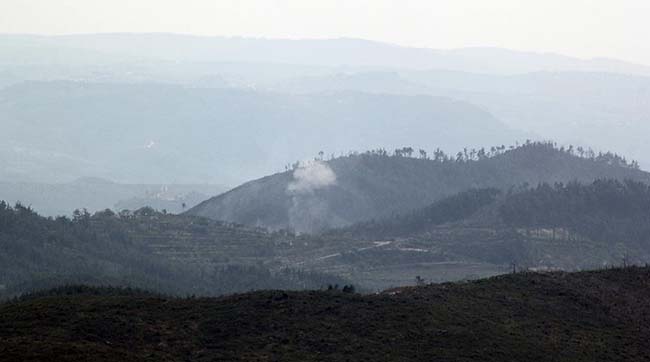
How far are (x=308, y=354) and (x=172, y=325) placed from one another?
1103 cm

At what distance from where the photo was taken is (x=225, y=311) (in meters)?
89.5

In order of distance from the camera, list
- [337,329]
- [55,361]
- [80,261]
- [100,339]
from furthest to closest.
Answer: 1. [80,261]
2. [337,329]
3. [100,339]
4. [55,361]

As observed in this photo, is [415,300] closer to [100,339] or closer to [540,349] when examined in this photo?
[540,349]

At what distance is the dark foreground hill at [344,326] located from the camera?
263 feet

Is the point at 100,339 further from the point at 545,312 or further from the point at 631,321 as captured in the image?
the point at 631,321

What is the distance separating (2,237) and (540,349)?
13258 cm

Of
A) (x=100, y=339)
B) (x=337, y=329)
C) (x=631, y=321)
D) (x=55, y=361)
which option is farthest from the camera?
(x=631, y=321)

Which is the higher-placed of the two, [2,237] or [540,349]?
[2,237]

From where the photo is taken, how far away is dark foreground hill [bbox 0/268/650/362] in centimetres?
8031

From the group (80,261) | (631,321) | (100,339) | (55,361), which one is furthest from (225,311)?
(80,261)

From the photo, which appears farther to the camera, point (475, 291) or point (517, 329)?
point (475, 291)

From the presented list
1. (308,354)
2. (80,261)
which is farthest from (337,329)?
(80,261)

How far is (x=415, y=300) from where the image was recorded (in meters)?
95.7

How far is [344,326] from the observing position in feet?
289
